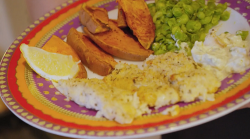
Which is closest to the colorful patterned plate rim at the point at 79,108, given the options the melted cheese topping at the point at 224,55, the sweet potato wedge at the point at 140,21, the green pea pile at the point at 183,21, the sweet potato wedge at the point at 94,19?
the melted cheese topping at the point at 224,55

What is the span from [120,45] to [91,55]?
309mm

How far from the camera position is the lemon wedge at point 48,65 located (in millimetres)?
2357

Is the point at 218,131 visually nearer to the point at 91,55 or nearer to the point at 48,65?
the point at 91,55

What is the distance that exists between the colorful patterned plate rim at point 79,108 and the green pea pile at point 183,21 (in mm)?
264

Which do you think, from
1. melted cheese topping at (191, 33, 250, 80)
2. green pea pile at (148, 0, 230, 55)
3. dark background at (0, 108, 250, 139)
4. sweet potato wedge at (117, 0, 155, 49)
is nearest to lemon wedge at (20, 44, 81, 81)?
dark background at (0, 108, 250, 139)

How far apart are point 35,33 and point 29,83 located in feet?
2.74

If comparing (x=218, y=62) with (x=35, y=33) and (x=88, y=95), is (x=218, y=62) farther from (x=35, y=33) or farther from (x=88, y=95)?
(x=35, y=33)

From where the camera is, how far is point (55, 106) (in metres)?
2.06

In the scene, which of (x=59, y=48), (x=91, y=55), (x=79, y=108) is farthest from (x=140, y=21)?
(x=79, y=108)

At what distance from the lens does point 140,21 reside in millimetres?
2635

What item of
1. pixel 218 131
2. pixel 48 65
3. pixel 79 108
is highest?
pixel 48 65

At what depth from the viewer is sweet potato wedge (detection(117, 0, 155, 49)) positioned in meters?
2.58

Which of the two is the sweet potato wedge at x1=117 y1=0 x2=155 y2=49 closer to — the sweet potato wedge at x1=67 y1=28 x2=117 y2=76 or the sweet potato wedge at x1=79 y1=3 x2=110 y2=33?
the sweet potato wedge at x1=79 y1=3 x2=110 y2=33

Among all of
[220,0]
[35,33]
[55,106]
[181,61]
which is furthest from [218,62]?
[35,33]
